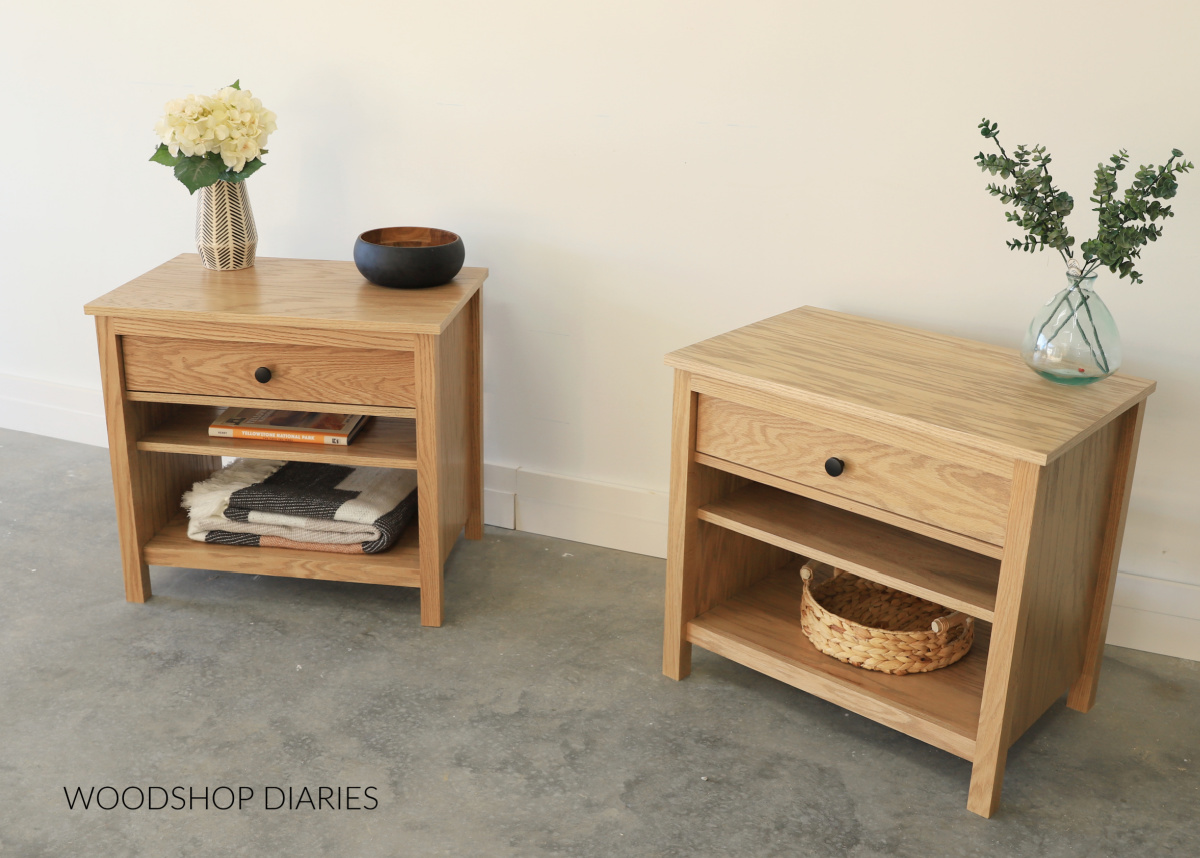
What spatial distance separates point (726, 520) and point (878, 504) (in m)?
0.31

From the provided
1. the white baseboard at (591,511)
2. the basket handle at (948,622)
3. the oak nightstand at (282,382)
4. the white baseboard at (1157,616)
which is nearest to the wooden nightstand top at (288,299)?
the oak nightstand at (282,382)

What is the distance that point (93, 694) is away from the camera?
197 cm

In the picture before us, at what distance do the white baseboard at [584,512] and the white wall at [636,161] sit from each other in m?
0.04

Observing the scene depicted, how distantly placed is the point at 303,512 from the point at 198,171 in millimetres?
718

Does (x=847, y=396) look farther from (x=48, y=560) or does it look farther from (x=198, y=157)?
(x=48, y=560)

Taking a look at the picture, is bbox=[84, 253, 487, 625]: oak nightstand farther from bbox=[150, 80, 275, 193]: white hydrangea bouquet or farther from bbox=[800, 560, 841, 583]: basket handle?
bbox=[800, 560, 841, 583]: basket handle

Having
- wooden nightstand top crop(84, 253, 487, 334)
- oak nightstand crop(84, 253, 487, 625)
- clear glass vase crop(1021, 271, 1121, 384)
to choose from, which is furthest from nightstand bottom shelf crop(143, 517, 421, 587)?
clear glass vase crop(1021, 271, 1121, 384)

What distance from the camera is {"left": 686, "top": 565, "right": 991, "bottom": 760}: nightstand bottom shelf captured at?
5.81ft

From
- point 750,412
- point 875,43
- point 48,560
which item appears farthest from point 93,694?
point 875,43

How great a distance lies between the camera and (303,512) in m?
2.24

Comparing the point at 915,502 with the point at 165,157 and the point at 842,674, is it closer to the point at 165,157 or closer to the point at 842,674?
the point at 842,674

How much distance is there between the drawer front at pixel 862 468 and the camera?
159cm

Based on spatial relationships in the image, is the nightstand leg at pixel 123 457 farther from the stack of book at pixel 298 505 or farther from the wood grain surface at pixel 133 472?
the stack of book at pixel 298 505

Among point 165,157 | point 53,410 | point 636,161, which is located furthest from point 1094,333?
point 53,410
